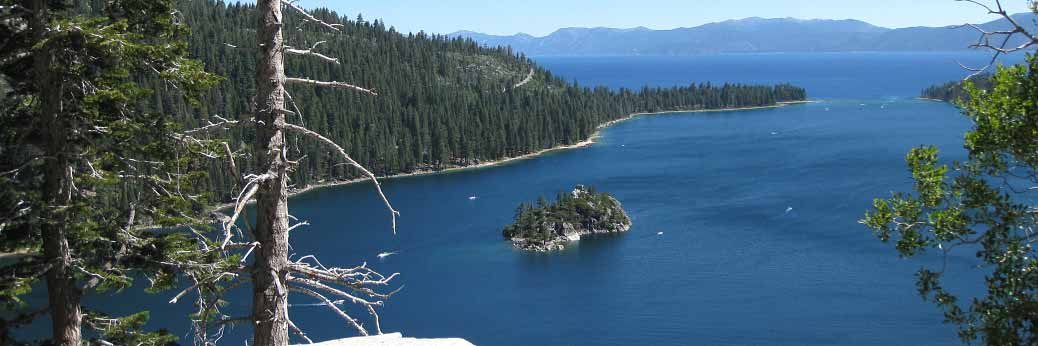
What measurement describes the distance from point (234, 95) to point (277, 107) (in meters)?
100

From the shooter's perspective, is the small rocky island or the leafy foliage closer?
the leafy foliage

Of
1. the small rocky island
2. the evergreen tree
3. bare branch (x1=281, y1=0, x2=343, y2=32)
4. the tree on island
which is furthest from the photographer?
Result: the small rocky island

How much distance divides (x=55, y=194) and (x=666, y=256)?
4705 cm

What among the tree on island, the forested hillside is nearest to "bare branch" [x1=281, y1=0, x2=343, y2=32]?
the tree on island

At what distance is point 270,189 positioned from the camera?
6102 millimetres

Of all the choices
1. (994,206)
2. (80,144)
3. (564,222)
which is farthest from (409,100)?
(994,206)

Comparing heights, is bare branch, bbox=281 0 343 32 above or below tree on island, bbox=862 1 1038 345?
above

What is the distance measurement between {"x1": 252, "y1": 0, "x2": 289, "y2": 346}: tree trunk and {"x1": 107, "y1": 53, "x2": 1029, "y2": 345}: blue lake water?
112 ft

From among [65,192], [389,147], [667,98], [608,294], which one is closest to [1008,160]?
[65,192]

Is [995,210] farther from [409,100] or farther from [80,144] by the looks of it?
[409,100]

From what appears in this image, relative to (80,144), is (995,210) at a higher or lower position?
lower

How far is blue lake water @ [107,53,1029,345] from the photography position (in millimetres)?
41250

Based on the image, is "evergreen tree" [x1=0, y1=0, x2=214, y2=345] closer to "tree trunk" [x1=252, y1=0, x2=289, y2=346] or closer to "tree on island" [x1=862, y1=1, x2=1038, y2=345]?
"tree trunk" [x1=252, y1=0, x2=289, y2=346]

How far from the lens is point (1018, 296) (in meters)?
6.98
